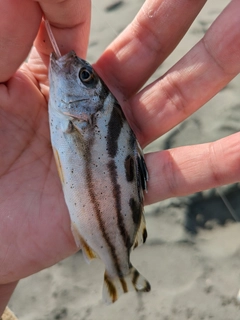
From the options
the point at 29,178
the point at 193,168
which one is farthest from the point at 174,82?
the point at 29,178

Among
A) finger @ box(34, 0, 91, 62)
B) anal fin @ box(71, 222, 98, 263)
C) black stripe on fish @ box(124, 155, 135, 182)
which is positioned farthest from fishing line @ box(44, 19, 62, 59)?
anal fin @ box(71, 222, 98, 263)

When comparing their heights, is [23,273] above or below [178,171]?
below

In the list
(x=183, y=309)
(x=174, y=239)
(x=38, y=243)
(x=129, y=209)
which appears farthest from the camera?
(x=174, y=239)

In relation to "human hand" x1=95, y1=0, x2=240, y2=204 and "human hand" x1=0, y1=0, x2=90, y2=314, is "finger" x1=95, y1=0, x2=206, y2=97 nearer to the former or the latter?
"human hand" x1=95, y1=0, x2=240, y2=204

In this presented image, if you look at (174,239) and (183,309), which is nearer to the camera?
(183,309)

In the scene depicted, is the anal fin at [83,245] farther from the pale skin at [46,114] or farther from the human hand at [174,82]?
the human hand at [174,82]

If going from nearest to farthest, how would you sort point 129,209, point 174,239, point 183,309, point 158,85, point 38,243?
point 129,209 → point 38,243 → point 158,85 → point 183,309 → point 174,239

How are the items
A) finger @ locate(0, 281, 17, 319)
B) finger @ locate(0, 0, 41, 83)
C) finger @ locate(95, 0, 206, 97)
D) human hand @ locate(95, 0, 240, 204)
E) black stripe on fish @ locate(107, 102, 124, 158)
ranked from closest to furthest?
finger @ locate(0, 0, 41, 83), black stripe on fish @ locate(107, 102, 124, 158), human hand @ locate(95, 0, 240, 204), finger @ locate(95, 0, 206, 97), finger @ locate(0, 281, 17, 319)

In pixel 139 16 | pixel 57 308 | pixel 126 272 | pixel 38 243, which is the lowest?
pixel 57 308

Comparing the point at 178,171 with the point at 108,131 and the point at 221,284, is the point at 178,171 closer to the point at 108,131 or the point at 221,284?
the point at 108,131

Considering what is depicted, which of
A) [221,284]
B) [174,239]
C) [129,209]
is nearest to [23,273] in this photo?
[129,209]
